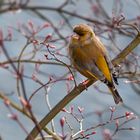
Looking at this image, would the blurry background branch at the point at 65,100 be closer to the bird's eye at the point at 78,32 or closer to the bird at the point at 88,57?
the bird at the point at 88,57

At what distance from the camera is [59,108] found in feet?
4.54

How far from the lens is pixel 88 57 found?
5.28 ft

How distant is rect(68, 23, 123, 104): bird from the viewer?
1604mm

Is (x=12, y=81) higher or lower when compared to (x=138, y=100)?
higher

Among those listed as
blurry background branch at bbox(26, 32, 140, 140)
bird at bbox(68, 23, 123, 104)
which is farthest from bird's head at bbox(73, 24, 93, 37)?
blurry background branch at bbox(26, 32, 140, 140)

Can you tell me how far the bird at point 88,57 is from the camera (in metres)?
1.60

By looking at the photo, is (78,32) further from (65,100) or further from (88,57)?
(65,100)

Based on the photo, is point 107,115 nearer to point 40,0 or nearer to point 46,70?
point 46,70

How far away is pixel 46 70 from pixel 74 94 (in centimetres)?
292

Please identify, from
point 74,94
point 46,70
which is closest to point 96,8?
point 46,70

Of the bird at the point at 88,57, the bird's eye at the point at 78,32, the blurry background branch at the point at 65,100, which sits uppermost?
the bird's eye at the point at 78,32

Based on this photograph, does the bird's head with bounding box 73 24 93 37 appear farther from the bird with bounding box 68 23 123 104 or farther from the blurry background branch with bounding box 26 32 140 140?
the blurry background branch with bounding box 26 32 140 140

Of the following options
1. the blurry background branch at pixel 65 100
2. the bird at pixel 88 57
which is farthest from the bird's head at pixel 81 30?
the blurry background branch at pixel 65 100

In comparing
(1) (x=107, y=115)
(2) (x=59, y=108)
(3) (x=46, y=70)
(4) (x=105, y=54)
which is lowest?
(2) (x=59, y=108)
